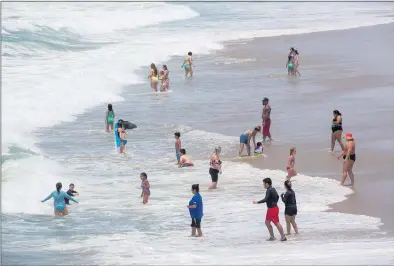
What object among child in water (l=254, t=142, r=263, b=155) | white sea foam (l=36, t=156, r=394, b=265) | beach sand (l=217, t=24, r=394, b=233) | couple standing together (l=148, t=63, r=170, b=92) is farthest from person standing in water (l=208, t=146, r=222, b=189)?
couple standing together (l=148, t=63, r=170, b=92)

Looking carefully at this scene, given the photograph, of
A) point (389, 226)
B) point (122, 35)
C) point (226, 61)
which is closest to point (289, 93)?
point (226, 61)

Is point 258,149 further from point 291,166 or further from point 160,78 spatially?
point 160,78

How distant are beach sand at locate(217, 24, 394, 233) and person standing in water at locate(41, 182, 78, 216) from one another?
16.6 ft

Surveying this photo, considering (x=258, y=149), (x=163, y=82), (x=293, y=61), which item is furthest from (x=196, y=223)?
(x=293, y=61)

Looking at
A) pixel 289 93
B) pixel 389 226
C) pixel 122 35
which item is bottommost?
pixel 389 226

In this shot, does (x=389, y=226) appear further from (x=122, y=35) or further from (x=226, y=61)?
(x=122, y=35)

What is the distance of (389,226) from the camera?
17.8 m

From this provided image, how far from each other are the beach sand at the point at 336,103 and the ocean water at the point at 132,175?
0.78 metres

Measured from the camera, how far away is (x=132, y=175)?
2252 cm

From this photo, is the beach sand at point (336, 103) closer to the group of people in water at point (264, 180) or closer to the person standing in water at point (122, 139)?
the group of people in water at point (264, 180)

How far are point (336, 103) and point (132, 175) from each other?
9497mm

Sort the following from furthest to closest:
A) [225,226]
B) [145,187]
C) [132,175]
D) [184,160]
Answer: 1. [184,160]
2. [132,175]
3. [145,187]
4. [225,226]

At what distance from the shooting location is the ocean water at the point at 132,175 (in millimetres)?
16531

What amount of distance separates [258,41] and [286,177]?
1076 inches
